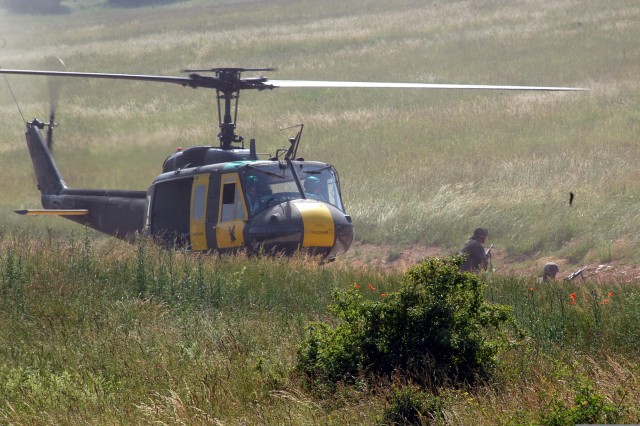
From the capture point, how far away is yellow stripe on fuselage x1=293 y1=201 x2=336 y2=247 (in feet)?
47.3

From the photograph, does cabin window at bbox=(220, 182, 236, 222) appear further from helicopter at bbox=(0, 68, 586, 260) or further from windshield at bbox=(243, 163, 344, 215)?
windshield at bbox=(243, 163, 344, 215)

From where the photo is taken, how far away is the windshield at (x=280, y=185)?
49.1 ft

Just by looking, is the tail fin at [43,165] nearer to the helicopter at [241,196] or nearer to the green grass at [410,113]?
the green grass at [410,113]

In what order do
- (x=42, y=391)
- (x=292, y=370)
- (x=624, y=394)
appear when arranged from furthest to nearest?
(x=292, y=370), (x=42, y=391), (x=624, y=394)

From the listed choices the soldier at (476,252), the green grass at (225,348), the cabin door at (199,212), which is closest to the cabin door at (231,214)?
the cabin door at (199,212)

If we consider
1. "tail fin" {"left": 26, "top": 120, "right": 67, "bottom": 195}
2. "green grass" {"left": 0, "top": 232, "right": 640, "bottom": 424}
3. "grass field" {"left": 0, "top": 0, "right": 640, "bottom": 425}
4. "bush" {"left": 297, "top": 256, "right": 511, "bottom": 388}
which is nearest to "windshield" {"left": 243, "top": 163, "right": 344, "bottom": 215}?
"grass field" {"left": 0, "top": 0, "right": 640, "bottom": 425}

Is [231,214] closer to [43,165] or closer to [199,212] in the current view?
[199,212]

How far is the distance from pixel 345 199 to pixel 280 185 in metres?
13.3

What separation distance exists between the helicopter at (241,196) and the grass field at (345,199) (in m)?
0.80

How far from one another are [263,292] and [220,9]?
7443 centimetres

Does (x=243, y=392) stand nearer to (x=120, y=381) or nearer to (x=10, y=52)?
(x=120, y=381)

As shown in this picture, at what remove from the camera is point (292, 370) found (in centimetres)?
839

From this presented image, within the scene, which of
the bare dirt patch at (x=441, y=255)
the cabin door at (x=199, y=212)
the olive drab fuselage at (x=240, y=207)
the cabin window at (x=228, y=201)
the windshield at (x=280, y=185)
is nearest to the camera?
the olive drab fuselage at (x=240, y=207)

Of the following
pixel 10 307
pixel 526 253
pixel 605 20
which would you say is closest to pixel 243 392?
pixel 10 307
